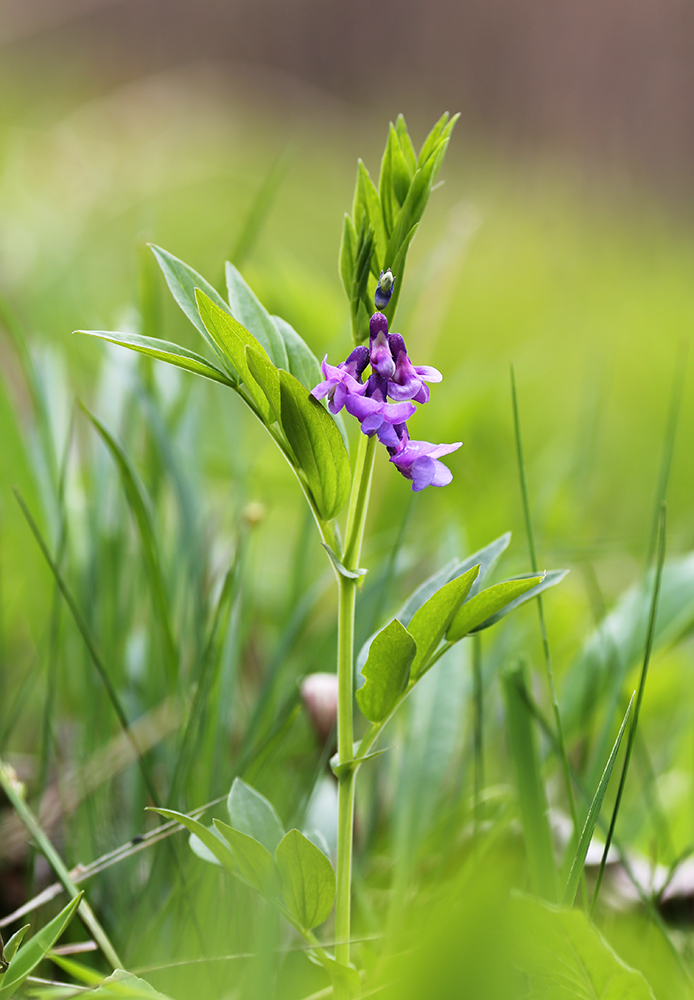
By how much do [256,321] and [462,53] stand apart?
326 centimetres

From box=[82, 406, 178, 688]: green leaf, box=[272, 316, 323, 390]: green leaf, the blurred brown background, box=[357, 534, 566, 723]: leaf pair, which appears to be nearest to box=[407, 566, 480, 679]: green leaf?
box=[357, 534, 566, 723]: leaf pair

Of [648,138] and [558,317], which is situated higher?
[648,138]

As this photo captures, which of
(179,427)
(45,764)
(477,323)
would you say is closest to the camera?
(45,764)

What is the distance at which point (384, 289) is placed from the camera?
0.27m

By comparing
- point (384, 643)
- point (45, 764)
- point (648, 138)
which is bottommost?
point (45, 764)

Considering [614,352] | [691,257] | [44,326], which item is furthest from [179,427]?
[691,257]

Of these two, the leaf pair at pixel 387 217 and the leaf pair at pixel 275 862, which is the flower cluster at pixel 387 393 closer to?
the leaf pair at pixel 387 217

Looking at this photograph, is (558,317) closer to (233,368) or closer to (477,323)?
(477,323)

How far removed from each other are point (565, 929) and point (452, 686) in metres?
0.29

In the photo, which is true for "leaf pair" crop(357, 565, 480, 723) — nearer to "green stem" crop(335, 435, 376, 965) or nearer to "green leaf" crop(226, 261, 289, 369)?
"green stem" crop(335, 435, 376, 965)

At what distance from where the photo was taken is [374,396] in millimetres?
273

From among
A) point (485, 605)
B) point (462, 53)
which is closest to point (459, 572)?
point (485, 605)

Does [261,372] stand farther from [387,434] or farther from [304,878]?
[304,878]

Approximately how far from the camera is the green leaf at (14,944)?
27 cm
